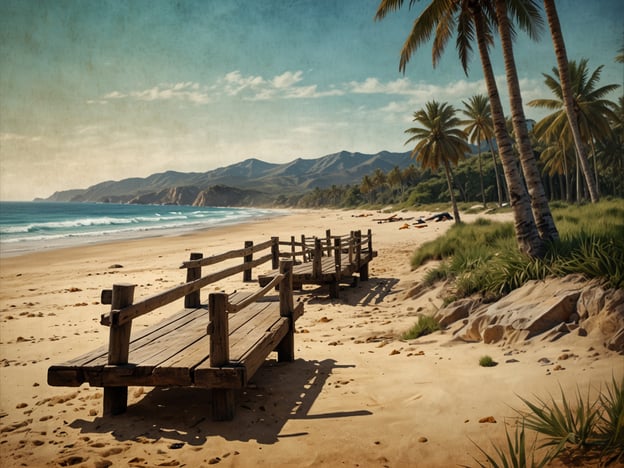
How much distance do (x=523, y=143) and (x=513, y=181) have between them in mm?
866

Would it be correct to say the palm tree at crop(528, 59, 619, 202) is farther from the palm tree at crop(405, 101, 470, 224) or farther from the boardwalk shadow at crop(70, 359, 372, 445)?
the boardwalk shadow at crop(70, 359, 372, 445)

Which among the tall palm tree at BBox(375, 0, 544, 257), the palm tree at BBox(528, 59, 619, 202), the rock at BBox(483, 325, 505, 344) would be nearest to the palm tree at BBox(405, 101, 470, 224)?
the palm tree at BBox(528, 59, 619, 202)

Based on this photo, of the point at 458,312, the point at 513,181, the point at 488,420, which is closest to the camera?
the point at 488,420

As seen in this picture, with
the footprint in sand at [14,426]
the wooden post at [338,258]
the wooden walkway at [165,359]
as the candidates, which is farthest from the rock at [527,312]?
the footprint in sand at [14,426]

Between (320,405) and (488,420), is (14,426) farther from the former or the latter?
(488,420)

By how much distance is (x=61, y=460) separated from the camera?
11.8 feet

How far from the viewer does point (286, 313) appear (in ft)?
21.1

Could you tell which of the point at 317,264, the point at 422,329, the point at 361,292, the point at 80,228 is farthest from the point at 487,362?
the point at 80,228

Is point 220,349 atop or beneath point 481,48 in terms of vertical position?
beneath

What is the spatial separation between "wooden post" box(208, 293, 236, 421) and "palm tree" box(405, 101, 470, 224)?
1253 inches

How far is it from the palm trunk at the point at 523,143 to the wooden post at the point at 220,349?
7.00m

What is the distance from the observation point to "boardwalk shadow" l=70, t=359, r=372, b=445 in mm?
4047

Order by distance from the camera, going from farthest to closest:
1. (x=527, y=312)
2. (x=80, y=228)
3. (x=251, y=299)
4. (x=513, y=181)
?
(x=80, y=228)
(x=513, y=181)
(x=527, y=312)
(x=251, y=299)

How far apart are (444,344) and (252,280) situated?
28.7 ft
